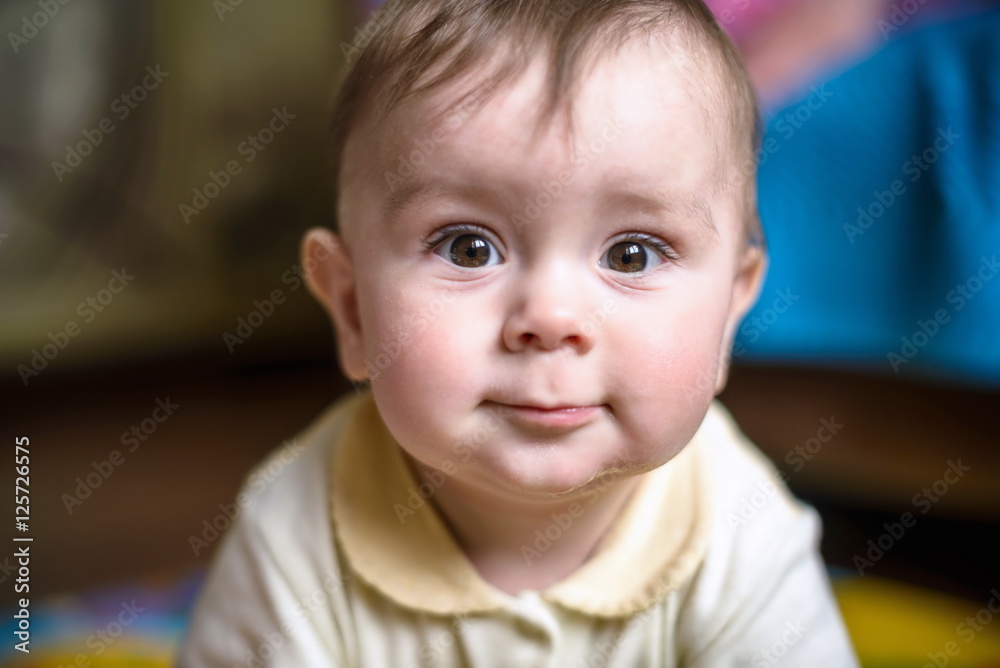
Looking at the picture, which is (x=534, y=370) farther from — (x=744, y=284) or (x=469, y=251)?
(x=744, y=284)

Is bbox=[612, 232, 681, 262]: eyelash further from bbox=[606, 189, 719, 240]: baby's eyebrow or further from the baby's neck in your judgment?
the baby's neck

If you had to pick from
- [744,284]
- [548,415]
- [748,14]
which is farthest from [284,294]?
[548,415]

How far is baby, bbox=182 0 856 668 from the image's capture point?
720mm

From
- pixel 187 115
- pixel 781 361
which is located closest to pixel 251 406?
pixel 187 115

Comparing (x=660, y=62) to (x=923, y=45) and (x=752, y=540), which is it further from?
(x=923, y=45)

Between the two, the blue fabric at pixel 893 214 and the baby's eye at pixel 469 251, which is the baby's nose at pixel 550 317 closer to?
the baby's eye at pixel 469 251

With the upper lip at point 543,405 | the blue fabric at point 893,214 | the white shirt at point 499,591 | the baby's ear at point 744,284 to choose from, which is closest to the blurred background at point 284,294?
the blue fabric at point 893,214

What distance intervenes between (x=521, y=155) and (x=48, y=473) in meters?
1.39

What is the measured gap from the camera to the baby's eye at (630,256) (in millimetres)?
754

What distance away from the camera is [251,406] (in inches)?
79.0

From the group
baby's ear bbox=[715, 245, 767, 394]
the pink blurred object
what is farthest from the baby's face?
the pink blurred object

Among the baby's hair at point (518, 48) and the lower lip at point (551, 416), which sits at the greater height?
the baby's hair at point (518, 48)

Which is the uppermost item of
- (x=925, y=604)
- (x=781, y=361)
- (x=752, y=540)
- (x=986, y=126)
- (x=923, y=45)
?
(x=923, y=45)

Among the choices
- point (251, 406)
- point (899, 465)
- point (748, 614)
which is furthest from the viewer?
point (251, 406)
